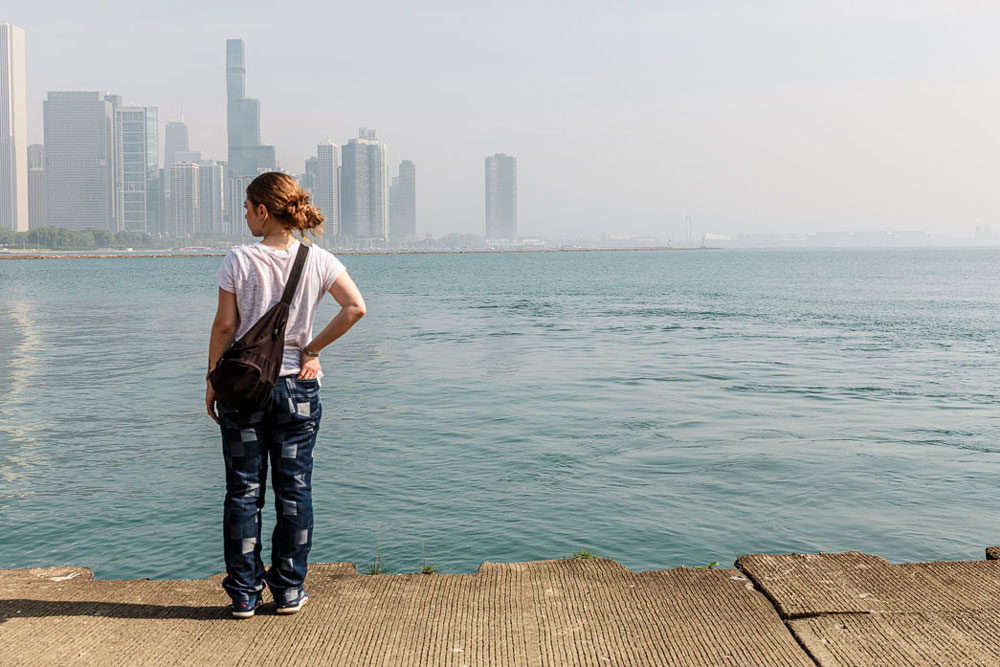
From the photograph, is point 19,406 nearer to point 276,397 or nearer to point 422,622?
point 276,397

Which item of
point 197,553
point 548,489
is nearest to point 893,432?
point 548,489

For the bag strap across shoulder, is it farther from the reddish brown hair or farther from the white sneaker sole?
the white sneaker sole

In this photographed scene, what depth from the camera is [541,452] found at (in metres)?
12.0

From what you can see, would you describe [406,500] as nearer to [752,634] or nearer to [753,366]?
[752,634]

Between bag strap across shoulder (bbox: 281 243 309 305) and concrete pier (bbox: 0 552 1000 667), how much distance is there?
1422 millimetres

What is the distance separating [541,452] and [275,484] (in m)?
7.95

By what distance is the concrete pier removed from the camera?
3.70 m

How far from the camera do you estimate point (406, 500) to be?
9727 millimetres

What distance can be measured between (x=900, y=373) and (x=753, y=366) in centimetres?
302

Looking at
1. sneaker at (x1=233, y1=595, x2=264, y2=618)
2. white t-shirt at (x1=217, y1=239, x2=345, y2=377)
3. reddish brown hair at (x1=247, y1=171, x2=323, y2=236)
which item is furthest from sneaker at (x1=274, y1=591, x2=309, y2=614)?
reddish brown hair at (x1=247, y1=171, x2=323, y2=236)

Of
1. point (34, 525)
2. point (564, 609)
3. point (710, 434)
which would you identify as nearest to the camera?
point (564, 609)

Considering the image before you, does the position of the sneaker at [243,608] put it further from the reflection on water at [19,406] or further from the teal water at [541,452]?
the reflection on water at [19,406]

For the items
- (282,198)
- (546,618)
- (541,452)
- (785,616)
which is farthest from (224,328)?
(541,452)

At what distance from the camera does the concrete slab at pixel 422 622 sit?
3701 millimetres
